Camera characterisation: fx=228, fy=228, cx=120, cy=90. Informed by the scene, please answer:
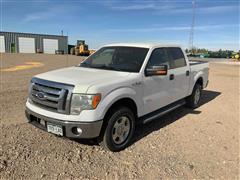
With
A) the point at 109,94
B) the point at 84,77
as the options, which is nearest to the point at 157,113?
the point at 109,94

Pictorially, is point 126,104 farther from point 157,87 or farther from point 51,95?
point 51,95

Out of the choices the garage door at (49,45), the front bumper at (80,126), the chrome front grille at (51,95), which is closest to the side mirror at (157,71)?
the front bumper at (80,126)

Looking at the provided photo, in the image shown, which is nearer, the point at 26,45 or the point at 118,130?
the point at 118,130

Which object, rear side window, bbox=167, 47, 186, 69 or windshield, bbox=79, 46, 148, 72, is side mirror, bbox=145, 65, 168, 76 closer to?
windshield, bbox=79, 46, 148, 72

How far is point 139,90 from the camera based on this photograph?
4.11 m

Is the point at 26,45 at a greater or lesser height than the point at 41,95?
greater

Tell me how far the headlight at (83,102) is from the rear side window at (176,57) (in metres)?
2.53

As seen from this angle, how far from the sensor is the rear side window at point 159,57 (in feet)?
15.1

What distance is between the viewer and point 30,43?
58.1 metres

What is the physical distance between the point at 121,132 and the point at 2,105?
3.86m

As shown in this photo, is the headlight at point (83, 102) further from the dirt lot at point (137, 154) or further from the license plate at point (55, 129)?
the dirt lot at point (137, 154)

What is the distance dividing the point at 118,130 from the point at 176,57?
8.63ft

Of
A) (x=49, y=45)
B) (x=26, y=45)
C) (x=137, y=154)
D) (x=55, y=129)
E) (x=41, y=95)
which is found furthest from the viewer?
(x=49, y=45)

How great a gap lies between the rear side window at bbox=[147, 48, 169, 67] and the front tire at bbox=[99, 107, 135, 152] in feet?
3.74
